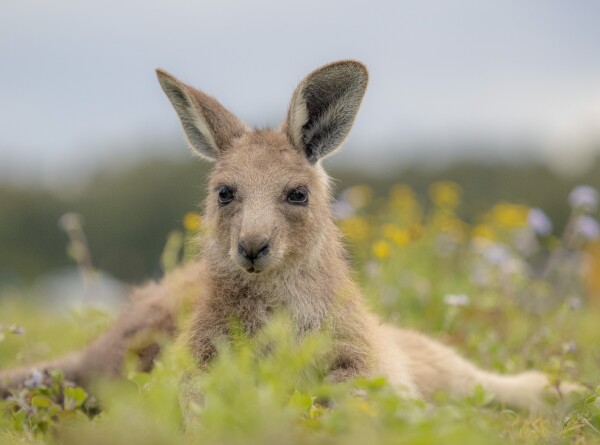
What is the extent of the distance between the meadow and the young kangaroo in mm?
241

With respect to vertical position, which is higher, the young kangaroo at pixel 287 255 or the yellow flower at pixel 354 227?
the young kangaroo at pixel 287 255

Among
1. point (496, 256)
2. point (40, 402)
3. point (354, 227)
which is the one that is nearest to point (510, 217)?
point (496, 256)

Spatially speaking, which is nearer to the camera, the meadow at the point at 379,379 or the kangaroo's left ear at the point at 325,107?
the meadow at the point at 379,379

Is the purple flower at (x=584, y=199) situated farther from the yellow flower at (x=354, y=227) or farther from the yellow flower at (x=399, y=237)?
the yellow flower at (x=354, y=227)

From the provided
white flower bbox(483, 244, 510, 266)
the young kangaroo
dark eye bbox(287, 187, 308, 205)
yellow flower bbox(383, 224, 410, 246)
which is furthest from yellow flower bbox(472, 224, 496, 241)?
dark eye bbox(287, 187, 308, 205)

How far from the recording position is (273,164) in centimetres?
486

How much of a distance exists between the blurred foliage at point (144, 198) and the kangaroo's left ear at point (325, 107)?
1906 centimetres

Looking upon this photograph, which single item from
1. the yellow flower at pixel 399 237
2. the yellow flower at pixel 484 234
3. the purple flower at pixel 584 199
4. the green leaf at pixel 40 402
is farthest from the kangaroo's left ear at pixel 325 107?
the yellow flower at pixel 484 234

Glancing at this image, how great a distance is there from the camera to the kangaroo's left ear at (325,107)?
487 centimetres

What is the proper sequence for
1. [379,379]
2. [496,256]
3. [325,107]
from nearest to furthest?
[379,379] < [325,107] < [496,256]

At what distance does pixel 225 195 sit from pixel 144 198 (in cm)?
2348

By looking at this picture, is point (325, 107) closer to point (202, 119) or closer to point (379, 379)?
point (202, 119)

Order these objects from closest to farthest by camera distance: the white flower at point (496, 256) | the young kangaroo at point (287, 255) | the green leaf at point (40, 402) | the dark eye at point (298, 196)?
the young kangaroo at point (287, 255)
the green leaf at point (40, 402)
the dark eye at point (298, 196)
the white flower at point (496, 256)

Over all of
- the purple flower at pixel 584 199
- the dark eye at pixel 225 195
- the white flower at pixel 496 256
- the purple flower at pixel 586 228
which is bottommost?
the white flower at pixel 496 256
